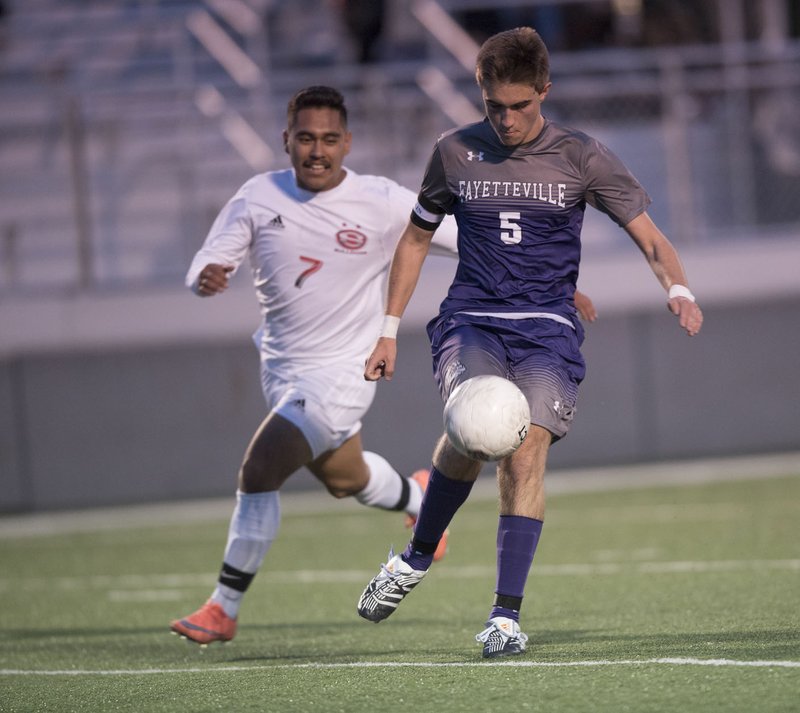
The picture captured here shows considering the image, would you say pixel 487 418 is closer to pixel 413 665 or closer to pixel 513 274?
pixel 513 274

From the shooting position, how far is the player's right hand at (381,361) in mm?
5789

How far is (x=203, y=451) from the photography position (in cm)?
1513

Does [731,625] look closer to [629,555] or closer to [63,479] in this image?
[629,555]

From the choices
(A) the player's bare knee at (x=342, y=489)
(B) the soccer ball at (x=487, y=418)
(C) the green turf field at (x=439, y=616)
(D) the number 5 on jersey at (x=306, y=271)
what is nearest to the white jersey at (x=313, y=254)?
(D) the number 5 on jersey at (x=306, y=271)

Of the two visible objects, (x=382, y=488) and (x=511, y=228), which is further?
(x=382, y=488)

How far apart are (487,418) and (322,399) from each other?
2.12 metres

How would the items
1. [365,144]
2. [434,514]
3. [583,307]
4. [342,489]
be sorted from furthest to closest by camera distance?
[365,144], [342,489], [583,307], [434,514]

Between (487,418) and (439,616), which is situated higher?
(487,418)

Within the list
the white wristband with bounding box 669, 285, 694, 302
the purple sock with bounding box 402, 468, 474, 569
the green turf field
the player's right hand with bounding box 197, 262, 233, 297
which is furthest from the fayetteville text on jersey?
the green turf field

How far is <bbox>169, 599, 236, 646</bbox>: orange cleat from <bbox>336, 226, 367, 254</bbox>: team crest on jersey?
6.06 ft

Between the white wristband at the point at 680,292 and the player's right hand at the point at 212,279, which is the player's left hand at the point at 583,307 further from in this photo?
the player's right hand at the point at 212,279

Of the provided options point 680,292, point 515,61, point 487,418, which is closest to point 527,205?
point 515,61

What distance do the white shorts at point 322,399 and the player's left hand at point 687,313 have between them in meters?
2.09

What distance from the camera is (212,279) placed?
668 centimetres
